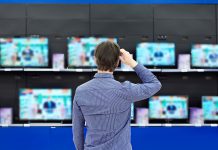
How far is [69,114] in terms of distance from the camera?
495cm

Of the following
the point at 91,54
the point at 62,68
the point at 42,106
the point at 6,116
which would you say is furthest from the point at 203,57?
the point at 6,116

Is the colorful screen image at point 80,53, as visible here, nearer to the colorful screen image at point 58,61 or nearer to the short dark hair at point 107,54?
the colorful screen image at point 58,61

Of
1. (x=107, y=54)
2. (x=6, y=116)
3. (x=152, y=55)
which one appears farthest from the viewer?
(x=152, y=55)

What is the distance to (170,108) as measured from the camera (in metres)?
5.05

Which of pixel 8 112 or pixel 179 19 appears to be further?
pixel 179 19

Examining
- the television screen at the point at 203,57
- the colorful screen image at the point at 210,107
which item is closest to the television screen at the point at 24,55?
the television screen at the point at 203,57

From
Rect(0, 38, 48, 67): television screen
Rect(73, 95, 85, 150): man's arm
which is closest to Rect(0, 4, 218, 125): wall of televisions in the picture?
Rect(0, 38, 48, 67): television screen

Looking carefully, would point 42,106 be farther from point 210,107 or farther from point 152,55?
point 210,107

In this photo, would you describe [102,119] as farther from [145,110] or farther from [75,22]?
[75,22]

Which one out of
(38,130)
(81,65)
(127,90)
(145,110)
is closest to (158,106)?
(145,110)

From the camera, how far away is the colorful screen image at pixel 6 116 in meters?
4.90

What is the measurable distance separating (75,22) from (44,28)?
16.8 inches

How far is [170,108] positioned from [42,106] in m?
1.65

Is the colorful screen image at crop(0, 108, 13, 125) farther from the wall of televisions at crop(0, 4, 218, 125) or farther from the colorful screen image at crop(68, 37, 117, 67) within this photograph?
the colorful screen image at crop(68, 37, 117, 67)
